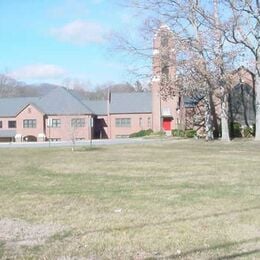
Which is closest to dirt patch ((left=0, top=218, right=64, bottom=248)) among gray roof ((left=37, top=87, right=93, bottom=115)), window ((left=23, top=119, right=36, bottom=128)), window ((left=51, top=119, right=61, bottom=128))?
gray roof ((left=37, top=87, right=93, bottom=115))

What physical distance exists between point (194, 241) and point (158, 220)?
143 centimetres

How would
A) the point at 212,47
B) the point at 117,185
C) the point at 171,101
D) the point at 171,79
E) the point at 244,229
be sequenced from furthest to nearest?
the point at 171,101
the point at 171,79
the point at 212,47
the point at 117,185
the point at 244,229

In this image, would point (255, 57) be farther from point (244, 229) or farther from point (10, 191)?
point (244, 229)

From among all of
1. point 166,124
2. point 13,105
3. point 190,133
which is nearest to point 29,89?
point 13,105

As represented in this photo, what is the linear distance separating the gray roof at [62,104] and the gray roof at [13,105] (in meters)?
1.95

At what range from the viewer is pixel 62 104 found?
70.2 metres

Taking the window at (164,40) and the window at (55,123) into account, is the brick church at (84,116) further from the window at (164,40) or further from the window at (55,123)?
the window at (164,40)

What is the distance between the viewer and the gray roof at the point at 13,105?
237ft

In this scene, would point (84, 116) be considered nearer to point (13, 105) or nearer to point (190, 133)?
point (13, 105)

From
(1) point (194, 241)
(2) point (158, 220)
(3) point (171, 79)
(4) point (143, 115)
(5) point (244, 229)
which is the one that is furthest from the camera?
(4) point (143, 115)

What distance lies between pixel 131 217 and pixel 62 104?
2467 inches

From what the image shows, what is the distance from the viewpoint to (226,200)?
10.1 m

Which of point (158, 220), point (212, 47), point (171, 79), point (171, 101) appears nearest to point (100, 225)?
point (158, 220)

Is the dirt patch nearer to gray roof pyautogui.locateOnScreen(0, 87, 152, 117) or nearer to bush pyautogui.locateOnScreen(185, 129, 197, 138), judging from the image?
bush pyautogui.locateOnScreen(185, 129, 197, 138)
